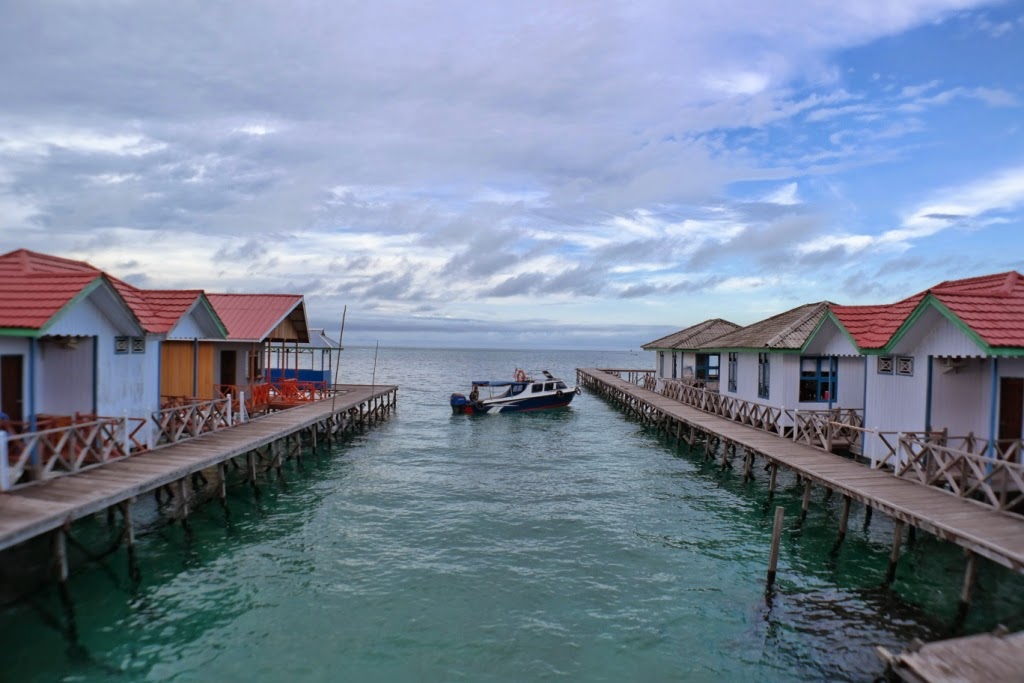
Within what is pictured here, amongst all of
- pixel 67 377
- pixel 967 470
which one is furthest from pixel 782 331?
pixel 67 377

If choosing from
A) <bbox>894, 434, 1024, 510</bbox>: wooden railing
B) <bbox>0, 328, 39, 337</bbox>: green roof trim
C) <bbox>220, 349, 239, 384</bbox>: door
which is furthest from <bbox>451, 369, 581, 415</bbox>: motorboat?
<bbox>0, 328, 39, 337</bbox>: green roof trim

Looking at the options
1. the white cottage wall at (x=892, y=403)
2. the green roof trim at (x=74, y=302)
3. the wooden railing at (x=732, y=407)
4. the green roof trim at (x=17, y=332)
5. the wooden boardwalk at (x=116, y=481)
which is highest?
the green roof trim at (x=74, y=302)

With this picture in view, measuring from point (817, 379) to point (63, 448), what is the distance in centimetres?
2255

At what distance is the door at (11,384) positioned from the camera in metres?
13.4

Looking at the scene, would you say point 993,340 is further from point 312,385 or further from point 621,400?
point 621,400

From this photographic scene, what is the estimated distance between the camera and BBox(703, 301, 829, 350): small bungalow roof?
21.9 meters

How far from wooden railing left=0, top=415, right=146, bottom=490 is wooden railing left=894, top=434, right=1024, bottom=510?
17563mm

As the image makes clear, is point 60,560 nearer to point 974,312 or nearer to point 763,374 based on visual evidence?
point 974,312

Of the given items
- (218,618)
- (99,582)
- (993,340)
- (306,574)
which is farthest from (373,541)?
(993,340)

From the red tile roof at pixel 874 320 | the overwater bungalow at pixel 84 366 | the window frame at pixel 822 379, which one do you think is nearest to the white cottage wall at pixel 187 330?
the overwater bungalow at pixel 84 366

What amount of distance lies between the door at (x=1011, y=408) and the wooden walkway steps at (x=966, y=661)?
7547 mm

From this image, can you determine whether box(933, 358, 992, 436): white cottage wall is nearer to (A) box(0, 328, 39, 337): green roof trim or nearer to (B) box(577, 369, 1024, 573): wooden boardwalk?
(B) box(577, 369, 1024, 573): wooden boardwalk

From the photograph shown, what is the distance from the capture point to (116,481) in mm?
12406

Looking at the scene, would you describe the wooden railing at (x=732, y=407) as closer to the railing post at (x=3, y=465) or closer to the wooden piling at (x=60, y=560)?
the wooden piling at (x=60, y=560)
